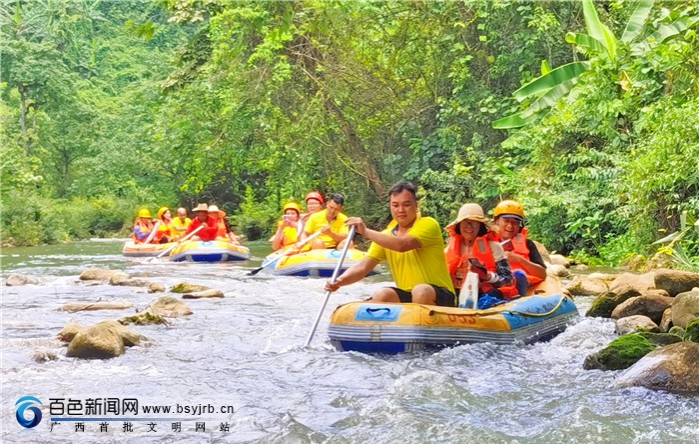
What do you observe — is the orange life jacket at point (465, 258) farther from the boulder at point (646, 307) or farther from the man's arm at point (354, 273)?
the boulder at point (646, 307)

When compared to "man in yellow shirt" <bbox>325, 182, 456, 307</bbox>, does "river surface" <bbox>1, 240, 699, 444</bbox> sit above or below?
below

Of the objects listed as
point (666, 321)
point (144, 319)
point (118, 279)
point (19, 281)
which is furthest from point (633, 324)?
point (19, 281)

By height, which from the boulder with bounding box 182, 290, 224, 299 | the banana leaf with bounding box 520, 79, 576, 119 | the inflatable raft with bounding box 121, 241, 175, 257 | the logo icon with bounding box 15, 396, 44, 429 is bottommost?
the inflatable raft with bounding box 121, 241, 175, 257

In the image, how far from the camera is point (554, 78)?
12680mm

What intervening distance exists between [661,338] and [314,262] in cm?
702

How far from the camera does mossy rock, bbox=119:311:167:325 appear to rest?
8023mm

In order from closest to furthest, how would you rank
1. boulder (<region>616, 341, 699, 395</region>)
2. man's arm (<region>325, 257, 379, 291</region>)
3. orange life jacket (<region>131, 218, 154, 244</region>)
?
boulder (<region>616, 341, 699, 395</region>) → man's arm (<region>325, 257, 379, 291</region>) → orange life jacket (<region>131, 218, 154, 244</region>)

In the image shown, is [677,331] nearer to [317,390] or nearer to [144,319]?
[317,390]

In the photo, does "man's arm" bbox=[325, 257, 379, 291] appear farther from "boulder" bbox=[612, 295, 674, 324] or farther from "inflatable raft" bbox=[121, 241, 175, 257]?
"inflatable raft" bbox=[121, 241, 175, 257]

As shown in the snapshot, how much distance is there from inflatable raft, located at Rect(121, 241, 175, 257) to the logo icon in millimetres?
13029

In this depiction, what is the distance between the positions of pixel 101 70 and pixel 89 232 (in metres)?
13.4

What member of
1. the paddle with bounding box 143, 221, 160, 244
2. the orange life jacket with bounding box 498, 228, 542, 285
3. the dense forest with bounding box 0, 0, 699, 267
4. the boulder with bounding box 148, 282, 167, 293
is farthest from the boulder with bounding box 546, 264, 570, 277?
the paddle with bounding box 143, 221, 160, 244

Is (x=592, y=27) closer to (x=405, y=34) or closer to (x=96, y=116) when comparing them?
(x=405, y=34)

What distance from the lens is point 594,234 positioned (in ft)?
46.6
